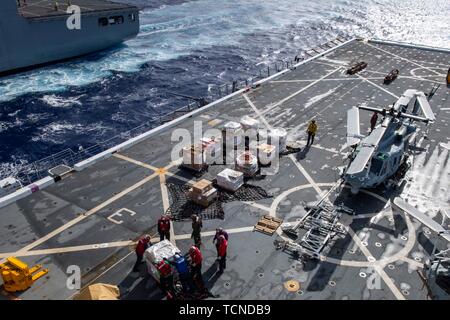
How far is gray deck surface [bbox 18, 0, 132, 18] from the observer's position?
61.0m

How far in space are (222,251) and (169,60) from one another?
54.0m

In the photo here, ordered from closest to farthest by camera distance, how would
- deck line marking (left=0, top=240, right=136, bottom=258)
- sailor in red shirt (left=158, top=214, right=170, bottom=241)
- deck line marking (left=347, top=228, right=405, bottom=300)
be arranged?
deck line marking (left=347, top=228, right=405, bottom=300) → sailor in red shirt (left=158, top=214, right=170, bottom=241) → deck line marking (left=0, top=240, right=136, bottom=258)

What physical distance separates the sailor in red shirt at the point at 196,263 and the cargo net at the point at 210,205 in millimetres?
4733

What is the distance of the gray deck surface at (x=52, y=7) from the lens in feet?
200

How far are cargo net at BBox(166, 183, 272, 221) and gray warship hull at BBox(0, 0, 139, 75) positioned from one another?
154 feet

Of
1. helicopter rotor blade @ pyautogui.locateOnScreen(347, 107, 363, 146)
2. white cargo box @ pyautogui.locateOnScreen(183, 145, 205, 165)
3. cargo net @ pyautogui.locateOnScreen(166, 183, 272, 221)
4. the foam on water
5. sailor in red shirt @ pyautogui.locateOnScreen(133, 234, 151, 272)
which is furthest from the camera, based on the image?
the foam on water

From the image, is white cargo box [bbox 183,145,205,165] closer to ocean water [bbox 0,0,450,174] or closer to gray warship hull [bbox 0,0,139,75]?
ocean water [bbox 0,0,450,174]

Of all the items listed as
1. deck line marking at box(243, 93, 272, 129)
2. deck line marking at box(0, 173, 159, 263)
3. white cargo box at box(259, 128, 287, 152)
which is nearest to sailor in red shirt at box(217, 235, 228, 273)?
deck line marking at box(0, 173, 159, 263)

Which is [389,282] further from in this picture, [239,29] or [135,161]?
[239,29]

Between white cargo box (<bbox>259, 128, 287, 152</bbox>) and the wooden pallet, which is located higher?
white cargo box (<bbox>259, 128, 287, 152</bbox>)

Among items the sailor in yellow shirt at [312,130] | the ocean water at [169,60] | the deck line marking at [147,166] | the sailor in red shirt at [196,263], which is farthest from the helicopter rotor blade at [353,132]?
the ocean water at [169,60]

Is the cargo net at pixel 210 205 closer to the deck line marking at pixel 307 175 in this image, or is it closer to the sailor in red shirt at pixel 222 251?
the deck line marking at pixel 307 175

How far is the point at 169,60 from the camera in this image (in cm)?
6519

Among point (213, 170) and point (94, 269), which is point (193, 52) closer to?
point (213, 170)
